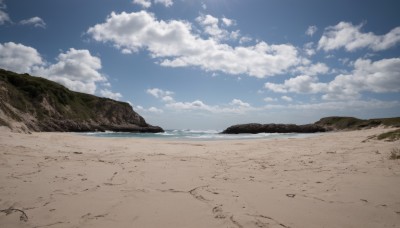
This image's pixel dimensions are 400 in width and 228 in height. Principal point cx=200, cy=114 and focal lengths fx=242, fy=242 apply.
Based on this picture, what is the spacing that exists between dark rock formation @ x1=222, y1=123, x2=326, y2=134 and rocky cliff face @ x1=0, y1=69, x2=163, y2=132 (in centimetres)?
2748

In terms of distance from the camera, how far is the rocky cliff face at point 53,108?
142 feet

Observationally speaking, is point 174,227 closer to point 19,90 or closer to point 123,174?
point 123,174

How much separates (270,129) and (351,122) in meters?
19.8

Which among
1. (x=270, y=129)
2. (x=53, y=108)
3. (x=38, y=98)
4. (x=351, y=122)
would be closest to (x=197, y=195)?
(x=38, y=98)

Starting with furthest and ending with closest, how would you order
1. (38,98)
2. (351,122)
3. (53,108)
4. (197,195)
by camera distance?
(351,122) → (53,108) → (38,98) → (197,195)

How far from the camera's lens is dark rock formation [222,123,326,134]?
6431 cm

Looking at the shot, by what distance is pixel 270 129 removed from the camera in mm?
64125

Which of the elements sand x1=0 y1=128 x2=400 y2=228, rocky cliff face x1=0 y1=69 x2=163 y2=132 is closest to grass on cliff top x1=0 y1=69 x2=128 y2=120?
rocky cliff face x1=0 y1=69 x2=163 y2=132

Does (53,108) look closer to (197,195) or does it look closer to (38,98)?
(38,98)

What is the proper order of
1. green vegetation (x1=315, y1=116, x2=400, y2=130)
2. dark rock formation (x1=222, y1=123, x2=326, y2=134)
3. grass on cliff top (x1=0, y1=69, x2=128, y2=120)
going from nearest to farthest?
grass on cliff top (x1=0, y1=69, x2=128, y2=120), green vegetation (x1=315, y1=116, x2=400, y2=130), dark rock formation (x1=222, y1=123, x2=326, y2=134)

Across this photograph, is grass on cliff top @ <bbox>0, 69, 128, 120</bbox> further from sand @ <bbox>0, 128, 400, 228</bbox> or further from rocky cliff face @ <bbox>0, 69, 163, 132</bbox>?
sand @ <bbox>0, 128, 400, 228</bbox>

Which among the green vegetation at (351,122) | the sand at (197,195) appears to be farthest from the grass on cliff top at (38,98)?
the green vegetation at (351,122)

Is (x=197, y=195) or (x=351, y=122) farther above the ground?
(x=351, y=122)

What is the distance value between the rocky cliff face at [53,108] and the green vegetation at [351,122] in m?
51.9
